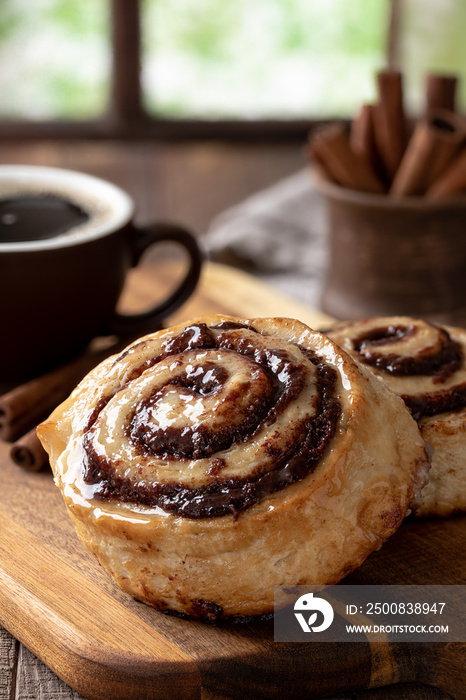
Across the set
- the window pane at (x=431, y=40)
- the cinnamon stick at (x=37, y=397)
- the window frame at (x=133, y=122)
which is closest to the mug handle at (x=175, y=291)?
the cinnamon stick at (x=37, y=397)

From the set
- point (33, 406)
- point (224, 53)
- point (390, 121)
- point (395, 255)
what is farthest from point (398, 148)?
point (224, 53)

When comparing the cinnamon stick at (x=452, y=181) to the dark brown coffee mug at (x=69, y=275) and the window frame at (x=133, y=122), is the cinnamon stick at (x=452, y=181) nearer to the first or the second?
the dark brown coffee mug at (x=69, y=275)

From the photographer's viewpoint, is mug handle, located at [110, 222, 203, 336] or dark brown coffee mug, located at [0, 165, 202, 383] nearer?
dark brown coffee mug, located at [0, 165, 202, 383]

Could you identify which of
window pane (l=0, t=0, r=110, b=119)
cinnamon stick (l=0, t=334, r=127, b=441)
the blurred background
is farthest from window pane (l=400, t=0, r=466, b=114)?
cinnamon stick (l=0, t=334, r=127, b=441)

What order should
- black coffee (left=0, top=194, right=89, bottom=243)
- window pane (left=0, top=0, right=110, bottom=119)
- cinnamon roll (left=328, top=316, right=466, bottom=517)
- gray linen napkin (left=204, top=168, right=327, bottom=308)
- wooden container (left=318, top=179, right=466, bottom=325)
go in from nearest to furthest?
cinnamon roll (left=328, top=316, right=466, bottom=517) < black coffee (left=0, top=194, right=89, bottom=243) < wooden container (left=318, top=179, right=466, bottom=325) < gray linen napkin (left=204, top=168, right=327, bottom=308) < window pane (left=0, top=0, right=110, bottom=119)

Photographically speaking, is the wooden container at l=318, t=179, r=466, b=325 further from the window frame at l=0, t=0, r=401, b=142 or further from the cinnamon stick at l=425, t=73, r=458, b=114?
the window frame at l=0, t=0, r=401, b=142

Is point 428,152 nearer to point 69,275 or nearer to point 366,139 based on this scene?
point 366,139

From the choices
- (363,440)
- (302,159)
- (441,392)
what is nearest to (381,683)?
(363,440)
